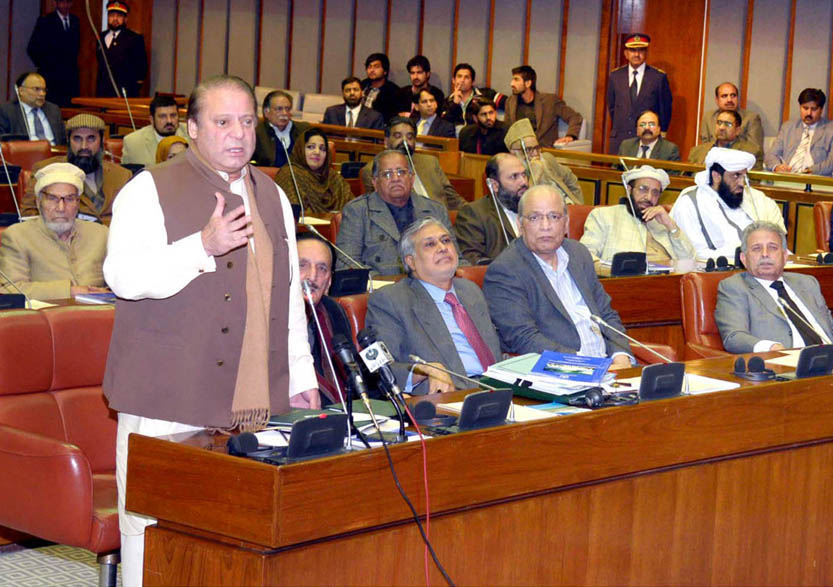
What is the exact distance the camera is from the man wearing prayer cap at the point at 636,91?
32.7 feet

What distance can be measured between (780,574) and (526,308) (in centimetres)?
124

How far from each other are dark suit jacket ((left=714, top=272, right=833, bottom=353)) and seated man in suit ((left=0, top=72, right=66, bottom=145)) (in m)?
6.29

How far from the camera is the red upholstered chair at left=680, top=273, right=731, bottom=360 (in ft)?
14.6

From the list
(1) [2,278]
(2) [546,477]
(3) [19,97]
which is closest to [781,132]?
(3) [19,97]

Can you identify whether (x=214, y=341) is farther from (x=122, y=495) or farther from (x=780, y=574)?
(x=780, y=574)

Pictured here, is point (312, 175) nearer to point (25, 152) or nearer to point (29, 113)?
point (25, 152)

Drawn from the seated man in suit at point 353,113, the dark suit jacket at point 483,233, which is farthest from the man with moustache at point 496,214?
the seated man in suit at point 353,113

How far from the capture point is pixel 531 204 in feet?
13.5

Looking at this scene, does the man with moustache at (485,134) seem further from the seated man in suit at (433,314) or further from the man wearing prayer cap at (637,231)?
the seated man in suit at (433,314)

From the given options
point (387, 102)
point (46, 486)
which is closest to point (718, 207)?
point (46, 486)

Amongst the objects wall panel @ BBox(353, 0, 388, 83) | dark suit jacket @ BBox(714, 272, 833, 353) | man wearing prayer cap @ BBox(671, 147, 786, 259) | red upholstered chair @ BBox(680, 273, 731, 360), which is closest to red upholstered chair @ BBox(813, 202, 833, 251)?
man wearing prayer cap @ BBox(671, 147, 786, 259)

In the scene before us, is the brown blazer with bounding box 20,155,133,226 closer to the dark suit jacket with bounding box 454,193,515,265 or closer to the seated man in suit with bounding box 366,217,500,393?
the dark suit jacket with bounding box 454,193,515,265

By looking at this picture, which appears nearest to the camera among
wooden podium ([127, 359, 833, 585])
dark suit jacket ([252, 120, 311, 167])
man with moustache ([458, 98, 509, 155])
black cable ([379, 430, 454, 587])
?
wooden podium ([127, 359, 833, 585])

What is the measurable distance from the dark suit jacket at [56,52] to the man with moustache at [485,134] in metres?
5.76
